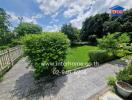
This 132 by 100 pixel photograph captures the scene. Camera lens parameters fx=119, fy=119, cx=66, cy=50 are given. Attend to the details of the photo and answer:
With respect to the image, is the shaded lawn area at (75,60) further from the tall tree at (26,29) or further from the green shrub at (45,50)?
the tall tree at (26,29)

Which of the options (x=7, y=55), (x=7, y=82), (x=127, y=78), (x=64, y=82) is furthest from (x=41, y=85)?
(x=7, y=55)

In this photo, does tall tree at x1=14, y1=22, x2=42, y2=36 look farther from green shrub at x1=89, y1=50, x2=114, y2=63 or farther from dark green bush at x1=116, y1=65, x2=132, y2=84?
dark green bush at x1=116, y1=65, x2=132, y2=84

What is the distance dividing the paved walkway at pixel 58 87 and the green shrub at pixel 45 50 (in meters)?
0.80

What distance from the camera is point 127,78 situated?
405 centimetres

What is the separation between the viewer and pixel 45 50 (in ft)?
17.4

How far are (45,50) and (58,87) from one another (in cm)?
170

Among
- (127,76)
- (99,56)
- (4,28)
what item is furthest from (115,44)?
(4,28)

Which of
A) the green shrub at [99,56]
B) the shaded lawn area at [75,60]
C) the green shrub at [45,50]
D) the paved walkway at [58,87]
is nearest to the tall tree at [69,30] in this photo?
the shaded lawn area at [75,60]

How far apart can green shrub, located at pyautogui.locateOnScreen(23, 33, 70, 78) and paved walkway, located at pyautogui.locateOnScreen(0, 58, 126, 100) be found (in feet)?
2.63

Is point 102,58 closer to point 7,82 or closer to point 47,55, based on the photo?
point 47,55

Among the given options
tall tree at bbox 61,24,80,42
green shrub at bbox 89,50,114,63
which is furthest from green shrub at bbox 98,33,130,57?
tall tree at bbox 61,24,80,42

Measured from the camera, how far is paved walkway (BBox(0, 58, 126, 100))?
438cm

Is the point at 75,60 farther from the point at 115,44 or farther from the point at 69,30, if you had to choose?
the point at 69,30

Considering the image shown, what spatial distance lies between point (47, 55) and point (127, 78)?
323 centimetres
